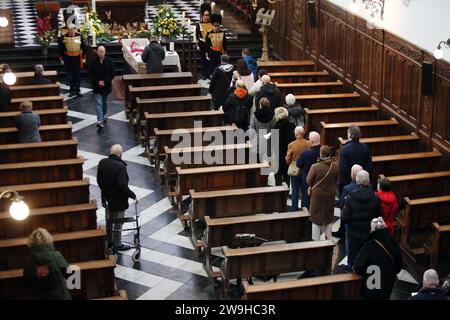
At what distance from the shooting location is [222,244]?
12141 mm

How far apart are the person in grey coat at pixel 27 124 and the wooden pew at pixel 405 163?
554 centimetres

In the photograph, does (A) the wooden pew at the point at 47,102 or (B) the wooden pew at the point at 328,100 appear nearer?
(A) the wooden pew at the point at 47,102

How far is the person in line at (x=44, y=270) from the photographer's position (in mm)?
9570

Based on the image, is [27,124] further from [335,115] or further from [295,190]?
[335,115]

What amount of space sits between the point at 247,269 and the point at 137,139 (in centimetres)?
672

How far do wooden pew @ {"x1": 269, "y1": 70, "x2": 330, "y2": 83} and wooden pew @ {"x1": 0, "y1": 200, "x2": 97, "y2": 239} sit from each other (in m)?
7.09

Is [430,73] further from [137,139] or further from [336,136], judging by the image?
[137,139]

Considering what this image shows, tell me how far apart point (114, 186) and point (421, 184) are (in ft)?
15.5

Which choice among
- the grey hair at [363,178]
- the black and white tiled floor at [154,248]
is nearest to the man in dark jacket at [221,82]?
the black and white tiled floor at [154,248]

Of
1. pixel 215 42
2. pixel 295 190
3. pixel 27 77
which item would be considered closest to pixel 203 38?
Result: pixel 215 42

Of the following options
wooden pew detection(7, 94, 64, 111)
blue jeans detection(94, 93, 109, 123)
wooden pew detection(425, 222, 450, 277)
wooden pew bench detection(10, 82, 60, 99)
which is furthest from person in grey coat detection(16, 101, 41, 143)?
wooden pew detection(425, 222, 450, 277)

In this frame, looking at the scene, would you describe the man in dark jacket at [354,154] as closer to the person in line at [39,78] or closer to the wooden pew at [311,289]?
the wooden pew at [311,289]

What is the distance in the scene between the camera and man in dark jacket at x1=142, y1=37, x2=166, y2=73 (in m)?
18.6

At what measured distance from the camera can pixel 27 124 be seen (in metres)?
14.5
